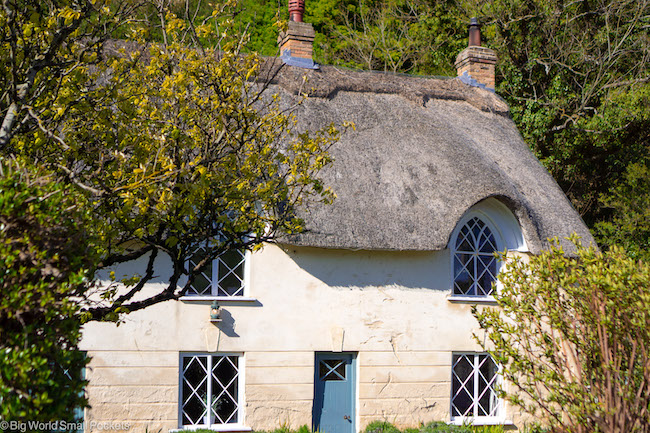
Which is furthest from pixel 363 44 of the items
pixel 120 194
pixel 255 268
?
pixel 120 194

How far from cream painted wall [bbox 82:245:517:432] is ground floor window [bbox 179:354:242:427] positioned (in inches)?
9.1

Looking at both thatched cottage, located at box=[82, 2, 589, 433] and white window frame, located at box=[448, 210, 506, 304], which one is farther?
white window frame, located at box=[448, 210, 506, 304]

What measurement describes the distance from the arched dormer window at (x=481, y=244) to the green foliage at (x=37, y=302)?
881cm

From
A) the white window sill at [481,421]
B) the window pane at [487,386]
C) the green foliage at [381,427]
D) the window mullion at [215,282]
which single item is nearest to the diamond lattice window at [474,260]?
the window pane at [487,386]

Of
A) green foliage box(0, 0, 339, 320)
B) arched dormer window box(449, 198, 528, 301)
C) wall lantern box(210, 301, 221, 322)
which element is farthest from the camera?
arched dormer window box(449, 198, 528, 301)

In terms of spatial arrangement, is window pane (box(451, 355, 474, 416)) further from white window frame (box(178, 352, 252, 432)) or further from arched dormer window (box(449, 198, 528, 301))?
white window frame (box(178, 352, 252, 432))

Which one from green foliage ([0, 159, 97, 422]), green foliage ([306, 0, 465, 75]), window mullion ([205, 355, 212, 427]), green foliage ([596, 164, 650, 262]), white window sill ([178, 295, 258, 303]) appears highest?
green foliage ([306, 0, 465, 75])

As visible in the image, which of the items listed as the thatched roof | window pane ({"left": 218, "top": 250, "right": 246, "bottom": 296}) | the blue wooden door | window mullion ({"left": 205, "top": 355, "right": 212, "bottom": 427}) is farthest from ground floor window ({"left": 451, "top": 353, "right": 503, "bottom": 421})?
window mullion ({"left": 205, "top": 355, "right": 212, "bottom": 427})

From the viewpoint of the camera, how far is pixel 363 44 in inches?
934

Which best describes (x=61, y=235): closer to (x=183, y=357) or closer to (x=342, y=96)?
(x=183, y=357)

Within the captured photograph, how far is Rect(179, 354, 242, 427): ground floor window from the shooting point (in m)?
10.5

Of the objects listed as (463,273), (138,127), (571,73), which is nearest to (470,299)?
(463,273)

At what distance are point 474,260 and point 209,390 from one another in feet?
16.9

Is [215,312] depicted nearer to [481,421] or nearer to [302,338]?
[302,338]
